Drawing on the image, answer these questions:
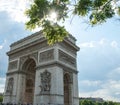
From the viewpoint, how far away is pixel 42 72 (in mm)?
20188

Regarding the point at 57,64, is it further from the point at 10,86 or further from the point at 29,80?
the point at 10,86

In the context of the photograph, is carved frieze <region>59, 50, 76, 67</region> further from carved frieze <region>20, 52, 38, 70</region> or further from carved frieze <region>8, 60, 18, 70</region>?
carved frieze <region>8, 60, 18, 70</region>

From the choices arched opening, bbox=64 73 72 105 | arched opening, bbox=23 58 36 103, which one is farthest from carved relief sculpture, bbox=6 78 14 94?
arched opening, bbox=64 73 72 105

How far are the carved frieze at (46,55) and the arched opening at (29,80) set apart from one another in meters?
2.73

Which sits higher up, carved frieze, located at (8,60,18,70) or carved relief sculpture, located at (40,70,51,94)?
carved frieze, located at (8,60,18,70)

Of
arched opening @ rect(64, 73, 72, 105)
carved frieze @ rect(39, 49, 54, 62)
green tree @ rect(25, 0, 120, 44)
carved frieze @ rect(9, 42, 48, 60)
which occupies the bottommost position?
arched opening @ rect(64, 73, 72, 105)

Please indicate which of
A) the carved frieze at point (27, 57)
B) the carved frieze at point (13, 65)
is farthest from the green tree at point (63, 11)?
the carved frieze at point (13, 65)

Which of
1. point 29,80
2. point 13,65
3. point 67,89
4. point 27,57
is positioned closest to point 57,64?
point 67,89

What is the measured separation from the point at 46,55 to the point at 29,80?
19.7ft

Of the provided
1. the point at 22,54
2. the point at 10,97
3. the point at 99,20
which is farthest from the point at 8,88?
the point at 99,20

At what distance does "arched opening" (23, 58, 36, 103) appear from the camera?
77.3ft

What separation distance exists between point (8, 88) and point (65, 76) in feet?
28.3

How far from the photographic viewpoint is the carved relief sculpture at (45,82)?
1867 centimetres

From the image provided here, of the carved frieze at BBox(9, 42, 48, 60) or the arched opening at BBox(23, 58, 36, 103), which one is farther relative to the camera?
the arched opening at BBox(23, 58, 36, 103)
